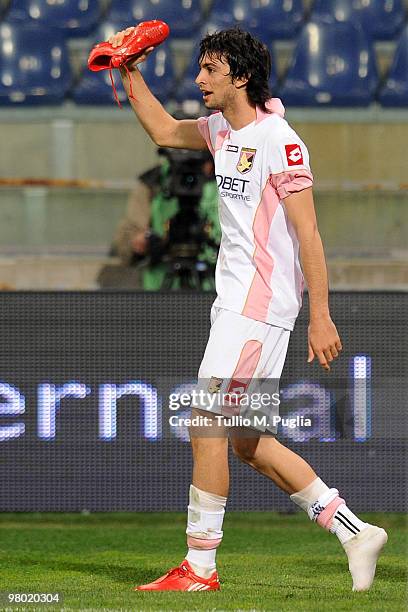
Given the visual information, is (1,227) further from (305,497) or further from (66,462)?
(305,497)

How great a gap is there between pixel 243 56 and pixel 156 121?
0.50 metres

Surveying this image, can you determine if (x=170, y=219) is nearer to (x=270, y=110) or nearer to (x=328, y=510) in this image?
(x=270, y=110)

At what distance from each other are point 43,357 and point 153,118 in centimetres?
219

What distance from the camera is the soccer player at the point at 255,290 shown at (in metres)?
4.21

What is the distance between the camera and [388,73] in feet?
37.9

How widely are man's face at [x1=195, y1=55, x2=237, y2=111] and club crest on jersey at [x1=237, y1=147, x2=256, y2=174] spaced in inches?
7.4

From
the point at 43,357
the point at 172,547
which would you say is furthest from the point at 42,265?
the point at 172,547

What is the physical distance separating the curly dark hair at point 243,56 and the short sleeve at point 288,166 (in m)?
0.20

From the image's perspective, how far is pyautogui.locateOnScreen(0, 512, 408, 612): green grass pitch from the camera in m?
4.01

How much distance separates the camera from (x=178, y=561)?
5.39 meters

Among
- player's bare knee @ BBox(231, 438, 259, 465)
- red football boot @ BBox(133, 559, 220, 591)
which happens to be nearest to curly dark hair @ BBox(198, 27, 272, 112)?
player's bare knee @ BBox(231, 438, 259, 465)

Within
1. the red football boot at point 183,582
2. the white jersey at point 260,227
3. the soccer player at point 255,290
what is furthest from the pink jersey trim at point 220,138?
the red football boot at point 183,582

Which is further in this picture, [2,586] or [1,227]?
[1,227]

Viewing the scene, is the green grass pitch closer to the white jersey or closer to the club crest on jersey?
the white jersey
